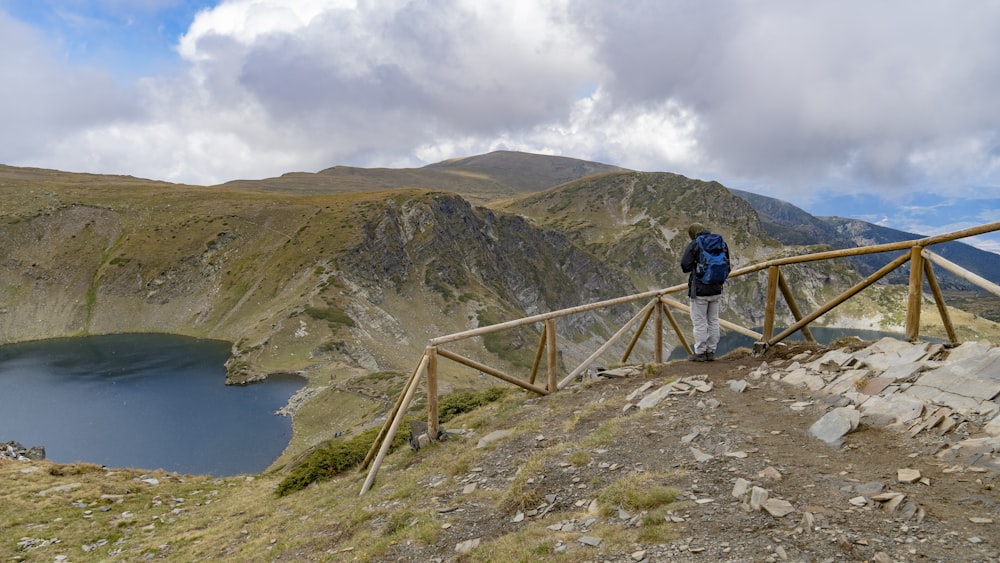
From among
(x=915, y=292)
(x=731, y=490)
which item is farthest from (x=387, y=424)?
(x=915, y=292)

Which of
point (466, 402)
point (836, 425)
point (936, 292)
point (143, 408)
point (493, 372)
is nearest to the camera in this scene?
point (836, 425)

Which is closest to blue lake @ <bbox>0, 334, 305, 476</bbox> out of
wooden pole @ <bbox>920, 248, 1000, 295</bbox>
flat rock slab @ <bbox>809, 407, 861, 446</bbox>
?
flat rock slab @ <bbox>809, 407, 861, 446</bbox>

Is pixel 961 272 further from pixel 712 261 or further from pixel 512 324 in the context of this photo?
pixel 512 324

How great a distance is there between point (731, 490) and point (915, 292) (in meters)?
6.03

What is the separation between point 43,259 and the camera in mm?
119562

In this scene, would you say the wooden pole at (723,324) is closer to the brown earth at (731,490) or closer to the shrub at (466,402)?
the brown earth at (731,490)

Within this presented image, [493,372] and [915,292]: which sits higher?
[915,292]

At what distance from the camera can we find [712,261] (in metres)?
12.0

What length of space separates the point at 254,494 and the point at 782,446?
621 inches

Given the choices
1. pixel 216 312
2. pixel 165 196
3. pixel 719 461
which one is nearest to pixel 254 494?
pixel 719 461

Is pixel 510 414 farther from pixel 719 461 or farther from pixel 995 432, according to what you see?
pixel 995 432

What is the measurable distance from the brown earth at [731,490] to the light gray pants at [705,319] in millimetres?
2017

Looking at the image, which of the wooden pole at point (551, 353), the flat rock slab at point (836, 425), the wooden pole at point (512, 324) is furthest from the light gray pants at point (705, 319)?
the flat rock slab at point (836, 425)

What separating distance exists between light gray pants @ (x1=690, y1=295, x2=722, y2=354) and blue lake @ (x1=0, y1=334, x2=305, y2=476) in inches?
1969
